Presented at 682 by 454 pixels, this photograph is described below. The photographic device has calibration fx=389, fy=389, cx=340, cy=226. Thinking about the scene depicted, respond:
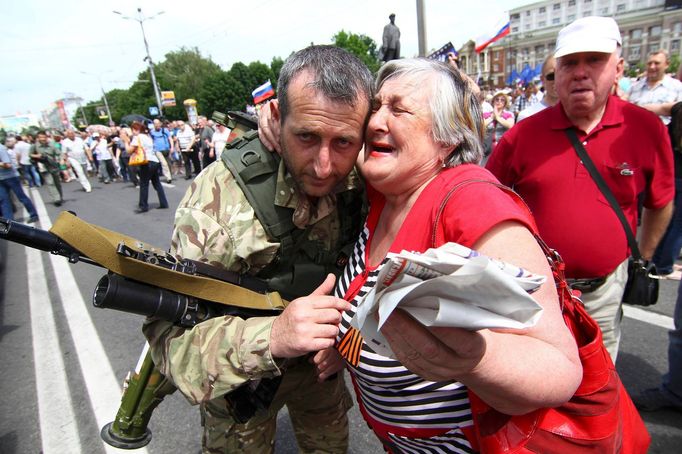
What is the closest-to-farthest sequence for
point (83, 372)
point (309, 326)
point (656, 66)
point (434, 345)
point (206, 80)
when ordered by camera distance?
point (434, 345), point (309, 326), point (83, 372), point (656, 66), point (206, 80)

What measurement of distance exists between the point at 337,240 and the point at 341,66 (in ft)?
2.23

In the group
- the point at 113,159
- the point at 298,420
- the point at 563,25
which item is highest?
the point at 563,25

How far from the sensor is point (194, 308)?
1280 millimetres

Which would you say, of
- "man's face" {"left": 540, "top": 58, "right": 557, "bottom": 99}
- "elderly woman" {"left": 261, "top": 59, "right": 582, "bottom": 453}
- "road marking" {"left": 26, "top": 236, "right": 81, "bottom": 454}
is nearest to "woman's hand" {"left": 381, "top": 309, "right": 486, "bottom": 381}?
"elderly woman" {"left": 261, "top": 59, "right": 582, "bottom": 453}

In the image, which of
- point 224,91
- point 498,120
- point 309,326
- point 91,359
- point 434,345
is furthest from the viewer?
point 224,91

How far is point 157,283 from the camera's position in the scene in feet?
3.87

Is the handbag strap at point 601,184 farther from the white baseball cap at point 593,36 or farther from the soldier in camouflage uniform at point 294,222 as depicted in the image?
the soldier in camouflage uniform at point 294,222

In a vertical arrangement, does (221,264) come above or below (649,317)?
above

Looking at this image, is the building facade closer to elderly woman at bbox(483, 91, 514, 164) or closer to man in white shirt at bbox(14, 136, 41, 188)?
man in white shirt at bbox(14, 136, 41, 188)

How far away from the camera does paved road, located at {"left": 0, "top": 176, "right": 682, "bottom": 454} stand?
8.19 ft

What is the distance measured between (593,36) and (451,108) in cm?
135

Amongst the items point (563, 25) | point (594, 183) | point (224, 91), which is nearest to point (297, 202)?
point (594, 183)

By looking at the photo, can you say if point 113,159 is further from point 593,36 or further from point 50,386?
point 593,36

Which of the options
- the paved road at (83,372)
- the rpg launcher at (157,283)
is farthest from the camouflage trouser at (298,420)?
the paved road at (83,372)
